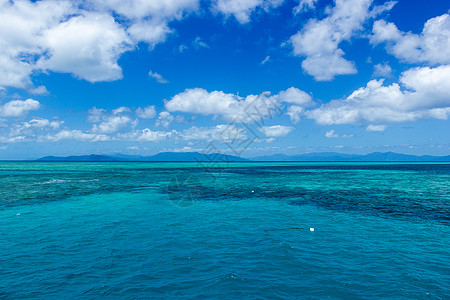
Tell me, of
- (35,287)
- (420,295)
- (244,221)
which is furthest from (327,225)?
(35,287)

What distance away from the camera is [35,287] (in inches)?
520

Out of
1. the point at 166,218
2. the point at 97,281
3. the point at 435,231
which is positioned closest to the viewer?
the point at 97,281

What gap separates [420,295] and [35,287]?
1939cm

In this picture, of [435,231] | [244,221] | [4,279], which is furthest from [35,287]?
[435,231]

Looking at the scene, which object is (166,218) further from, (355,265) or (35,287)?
(355,265)

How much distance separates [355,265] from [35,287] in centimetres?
1787

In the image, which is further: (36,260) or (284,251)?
(284,251)

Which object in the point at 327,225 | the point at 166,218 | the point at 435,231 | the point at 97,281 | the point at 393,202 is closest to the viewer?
the point at 97,281

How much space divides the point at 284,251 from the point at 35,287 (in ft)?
48.0

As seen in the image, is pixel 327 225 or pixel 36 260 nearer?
pixel 36 260

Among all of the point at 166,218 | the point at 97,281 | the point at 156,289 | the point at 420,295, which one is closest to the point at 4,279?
the point at 97,281

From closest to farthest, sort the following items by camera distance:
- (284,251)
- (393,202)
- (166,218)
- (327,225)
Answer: (284,251), (327,225), (166,218), (393,202)

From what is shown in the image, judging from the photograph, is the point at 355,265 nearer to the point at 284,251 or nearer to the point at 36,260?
the point at 284,251

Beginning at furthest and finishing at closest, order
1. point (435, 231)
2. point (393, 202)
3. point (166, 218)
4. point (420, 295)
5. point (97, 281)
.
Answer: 1. point (393, 202)
2. point (166, 218)
3. point (435, 231)
4. point (97, 281)
5. point (420, 295)
